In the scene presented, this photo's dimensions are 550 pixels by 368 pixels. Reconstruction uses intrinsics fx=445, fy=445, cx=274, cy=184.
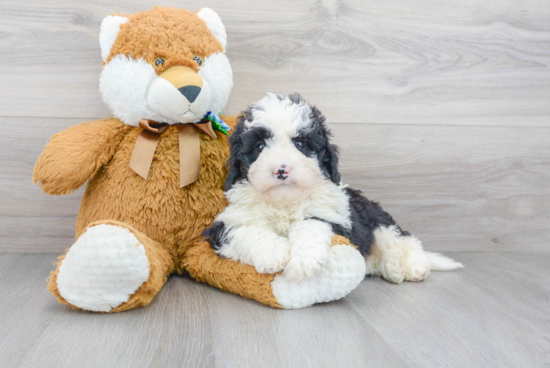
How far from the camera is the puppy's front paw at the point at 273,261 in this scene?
90 cm

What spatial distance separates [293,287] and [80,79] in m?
0.89

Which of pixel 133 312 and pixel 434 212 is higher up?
pixel 133 312

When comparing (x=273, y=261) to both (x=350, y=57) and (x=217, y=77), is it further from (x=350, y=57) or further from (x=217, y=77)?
(x=350, y=57)

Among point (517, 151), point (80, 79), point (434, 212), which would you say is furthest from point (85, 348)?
point (517, 151)

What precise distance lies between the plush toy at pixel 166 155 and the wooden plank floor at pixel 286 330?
63 millimetres

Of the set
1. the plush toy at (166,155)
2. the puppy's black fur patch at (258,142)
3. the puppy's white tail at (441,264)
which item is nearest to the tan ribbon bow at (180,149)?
the plush toy at (166,155)

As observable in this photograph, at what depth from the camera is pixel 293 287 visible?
924 millimetres

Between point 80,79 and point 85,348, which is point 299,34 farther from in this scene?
point 85,348

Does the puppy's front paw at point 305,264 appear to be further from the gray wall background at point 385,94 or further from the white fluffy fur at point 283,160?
the gray wall background at point 385,94

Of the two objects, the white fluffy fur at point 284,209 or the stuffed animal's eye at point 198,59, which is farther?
the stuffed animal's eye at point 198,59

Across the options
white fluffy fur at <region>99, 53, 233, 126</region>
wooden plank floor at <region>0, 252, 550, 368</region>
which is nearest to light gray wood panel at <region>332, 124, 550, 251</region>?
wooden plank floor at <region>0, 252, 550, 368</region>

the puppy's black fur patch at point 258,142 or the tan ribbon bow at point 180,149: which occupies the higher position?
the puppy's black fur patch at point 258,142

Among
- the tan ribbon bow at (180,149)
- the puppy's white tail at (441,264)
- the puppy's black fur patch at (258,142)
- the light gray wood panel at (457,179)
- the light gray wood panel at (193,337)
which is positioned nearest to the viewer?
the light gray wood panel at (193,337)

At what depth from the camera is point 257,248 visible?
0.93 m
